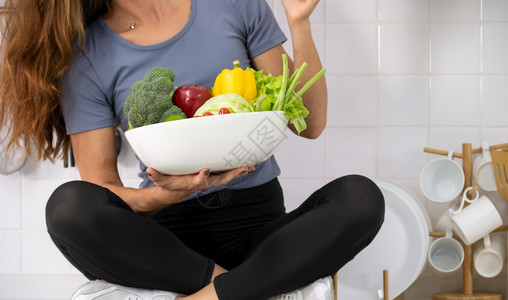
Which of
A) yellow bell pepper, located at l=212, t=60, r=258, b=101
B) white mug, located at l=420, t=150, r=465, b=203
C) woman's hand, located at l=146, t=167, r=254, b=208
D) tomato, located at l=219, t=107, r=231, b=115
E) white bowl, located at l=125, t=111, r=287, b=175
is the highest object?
yellow bell pepper, located at l=212, t=60, r=258, b=101

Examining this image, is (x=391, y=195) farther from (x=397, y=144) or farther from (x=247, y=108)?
(x=247, y=108)

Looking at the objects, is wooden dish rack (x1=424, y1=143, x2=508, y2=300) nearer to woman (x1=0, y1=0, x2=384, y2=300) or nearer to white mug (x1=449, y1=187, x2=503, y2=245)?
white mug (x1=449, y1=187, x2=503, y2=245)

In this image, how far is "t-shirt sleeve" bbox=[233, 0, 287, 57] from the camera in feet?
4.77

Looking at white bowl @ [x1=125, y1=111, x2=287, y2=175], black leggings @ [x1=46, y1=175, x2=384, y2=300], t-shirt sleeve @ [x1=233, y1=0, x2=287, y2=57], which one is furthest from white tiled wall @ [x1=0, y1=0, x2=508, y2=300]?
white bowl @ [x1=125, y1=111, x2=287, y2=175]

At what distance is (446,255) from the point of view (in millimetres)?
1895

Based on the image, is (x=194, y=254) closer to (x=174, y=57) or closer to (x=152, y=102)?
(x=152, y=102)

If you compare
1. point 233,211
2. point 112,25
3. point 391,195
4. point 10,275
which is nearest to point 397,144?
point 391,195

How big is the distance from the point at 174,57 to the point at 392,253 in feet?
3.03

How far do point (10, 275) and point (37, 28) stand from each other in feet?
3.68

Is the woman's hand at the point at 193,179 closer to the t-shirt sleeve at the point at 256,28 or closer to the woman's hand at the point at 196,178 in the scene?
the woman's hand at the point at 196,178

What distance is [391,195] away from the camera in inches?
74.0

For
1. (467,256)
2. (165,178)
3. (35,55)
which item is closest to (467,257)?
(467,256)

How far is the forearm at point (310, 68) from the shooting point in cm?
130

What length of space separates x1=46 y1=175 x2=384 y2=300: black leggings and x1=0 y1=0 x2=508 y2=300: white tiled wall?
86 centimetres
